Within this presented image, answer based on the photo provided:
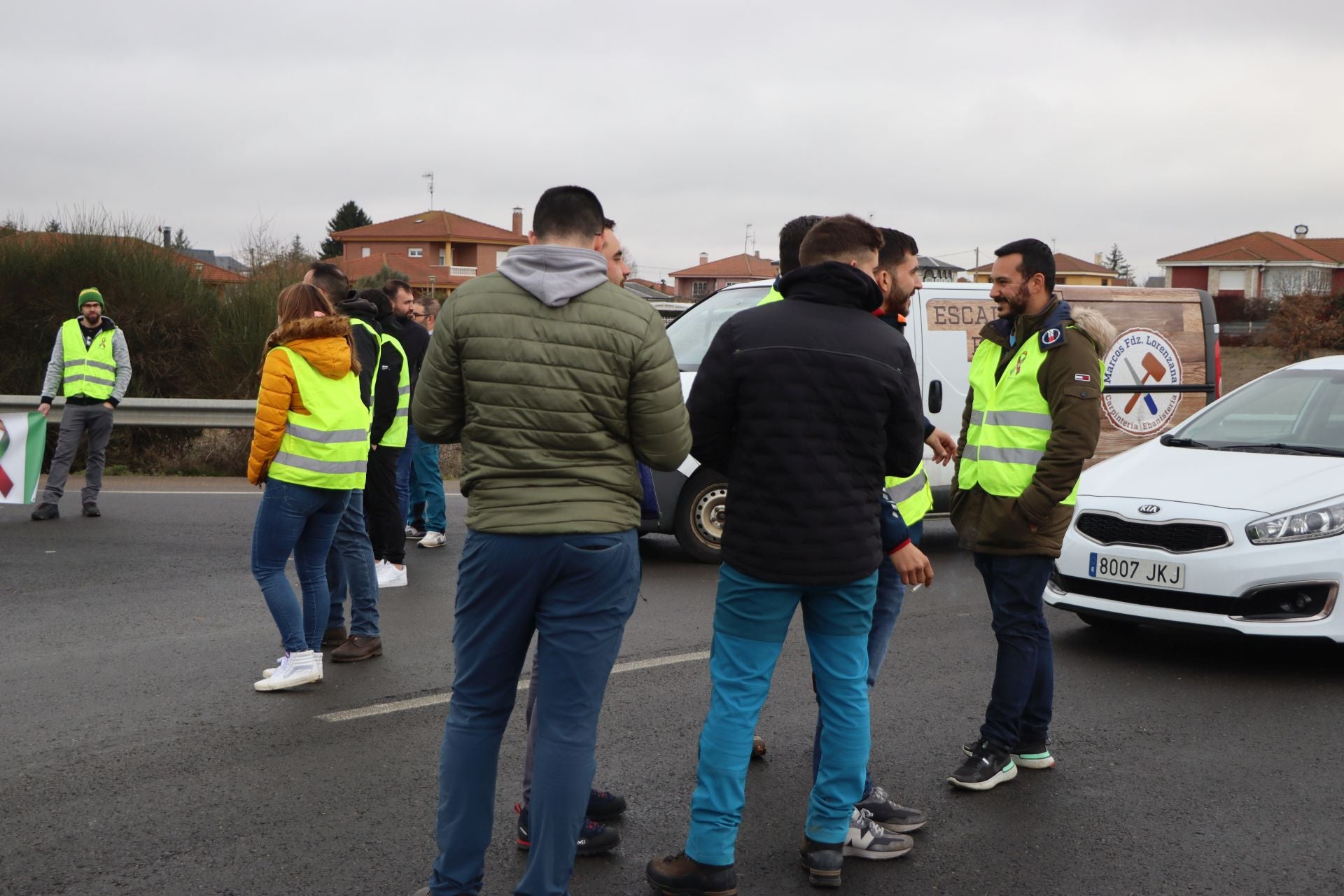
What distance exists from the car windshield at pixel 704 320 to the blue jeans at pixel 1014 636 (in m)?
4.52

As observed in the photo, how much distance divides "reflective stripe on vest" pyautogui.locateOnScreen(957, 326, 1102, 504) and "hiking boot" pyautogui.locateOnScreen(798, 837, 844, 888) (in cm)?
156

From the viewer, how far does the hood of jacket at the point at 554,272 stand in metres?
3.33

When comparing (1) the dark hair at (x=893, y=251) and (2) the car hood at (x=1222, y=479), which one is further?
(2) the car hood at (x=1222, y=479)

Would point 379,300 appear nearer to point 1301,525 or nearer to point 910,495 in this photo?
point 910,495

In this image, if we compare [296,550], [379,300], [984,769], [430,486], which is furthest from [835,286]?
[430,486]

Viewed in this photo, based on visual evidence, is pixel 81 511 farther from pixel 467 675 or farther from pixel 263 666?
pixel 467 675

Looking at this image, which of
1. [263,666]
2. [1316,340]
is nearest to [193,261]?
[263,666]

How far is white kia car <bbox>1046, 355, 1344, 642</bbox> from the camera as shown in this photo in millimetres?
6062

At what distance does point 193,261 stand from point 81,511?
764 cm

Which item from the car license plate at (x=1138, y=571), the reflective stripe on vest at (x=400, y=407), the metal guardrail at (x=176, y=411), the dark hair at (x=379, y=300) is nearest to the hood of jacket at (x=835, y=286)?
the car license plate at (x=1138, y=571)

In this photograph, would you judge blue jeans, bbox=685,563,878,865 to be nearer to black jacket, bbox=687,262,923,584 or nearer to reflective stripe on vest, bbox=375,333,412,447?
black jacket, bbox=687,262,923,584

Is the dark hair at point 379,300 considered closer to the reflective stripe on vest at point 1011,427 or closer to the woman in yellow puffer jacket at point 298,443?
the woman in yellow puffer jacket at point 298,443

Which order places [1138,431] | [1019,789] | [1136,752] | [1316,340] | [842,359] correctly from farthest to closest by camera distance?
1. [1316,340]
2. [1138,431]
3. [1136,752]
4. [1019,789]
5. [842,359]

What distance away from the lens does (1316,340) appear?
1683 inches
